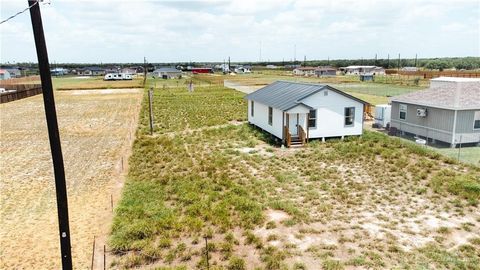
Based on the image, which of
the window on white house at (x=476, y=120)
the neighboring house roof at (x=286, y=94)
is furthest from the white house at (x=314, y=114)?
the window on white house at (x=476, y=120)

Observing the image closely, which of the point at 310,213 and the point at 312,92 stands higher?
the point at 312,92

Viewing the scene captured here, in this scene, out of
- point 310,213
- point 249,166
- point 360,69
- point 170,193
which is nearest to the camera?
point 310,213

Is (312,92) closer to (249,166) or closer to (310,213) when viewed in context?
(249,166)

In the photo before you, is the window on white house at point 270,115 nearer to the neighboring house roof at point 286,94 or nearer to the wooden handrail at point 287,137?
the neighboring house roof at point 286,94

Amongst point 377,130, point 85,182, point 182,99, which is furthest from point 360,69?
point 85,182

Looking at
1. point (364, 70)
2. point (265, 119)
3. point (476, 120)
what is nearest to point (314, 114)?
point (265, 119)

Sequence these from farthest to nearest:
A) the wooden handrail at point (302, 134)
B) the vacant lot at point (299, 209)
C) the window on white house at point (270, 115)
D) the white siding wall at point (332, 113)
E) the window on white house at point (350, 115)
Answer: the window on white house at point (270, 115) < the window on white house at point (350, 115) < the white siding wall at point (332, 113) < the wooden handrail at point (302, 134) < the vacant lot at point (299, 209)

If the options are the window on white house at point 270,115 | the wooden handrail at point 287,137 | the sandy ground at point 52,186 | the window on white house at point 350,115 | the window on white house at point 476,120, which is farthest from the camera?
the window on white house at point 270,115

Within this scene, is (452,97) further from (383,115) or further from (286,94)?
(286,94)
